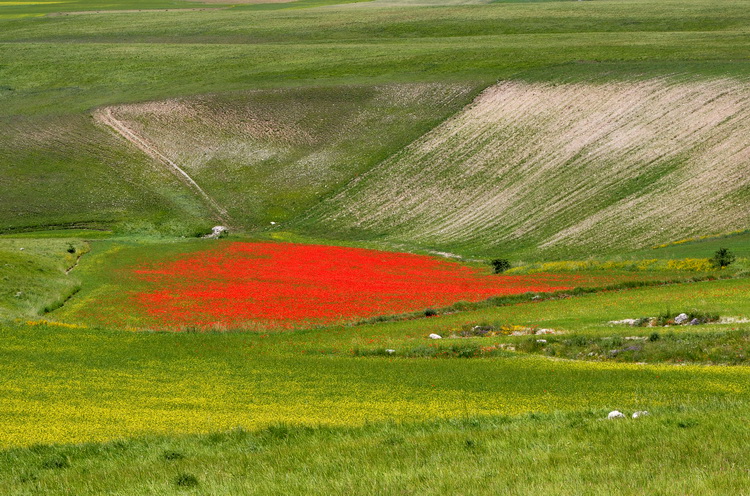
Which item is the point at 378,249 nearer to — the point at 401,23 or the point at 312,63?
the point at 312,63

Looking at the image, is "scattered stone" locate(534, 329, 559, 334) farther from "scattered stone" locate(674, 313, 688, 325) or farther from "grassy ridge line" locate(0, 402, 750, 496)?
"grassy ridge line" locate(0, 402, 750, 496)

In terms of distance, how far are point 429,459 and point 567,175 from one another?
237 ft

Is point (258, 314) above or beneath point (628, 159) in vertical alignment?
beneath

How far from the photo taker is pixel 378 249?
74375mm

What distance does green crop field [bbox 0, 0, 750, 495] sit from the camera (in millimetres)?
15180

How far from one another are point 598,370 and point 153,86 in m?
106

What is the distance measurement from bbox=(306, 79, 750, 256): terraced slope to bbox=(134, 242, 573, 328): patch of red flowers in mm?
13327

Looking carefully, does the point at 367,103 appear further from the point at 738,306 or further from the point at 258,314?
the point at 738,306

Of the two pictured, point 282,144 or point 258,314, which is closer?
point 258,314

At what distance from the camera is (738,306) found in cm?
3419

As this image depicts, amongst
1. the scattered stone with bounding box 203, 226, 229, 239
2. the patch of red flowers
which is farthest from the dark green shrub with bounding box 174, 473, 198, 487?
the scattered stone with bounding box 203, 226, 229, 239

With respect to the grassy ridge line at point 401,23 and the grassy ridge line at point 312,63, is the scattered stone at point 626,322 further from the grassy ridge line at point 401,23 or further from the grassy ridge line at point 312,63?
the grassy ridge line at point 401,23

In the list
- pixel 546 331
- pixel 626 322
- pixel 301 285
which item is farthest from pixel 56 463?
pixel 301 285

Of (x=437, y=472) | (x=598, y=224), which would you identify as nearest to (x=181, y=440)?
(x=437, y=472)
